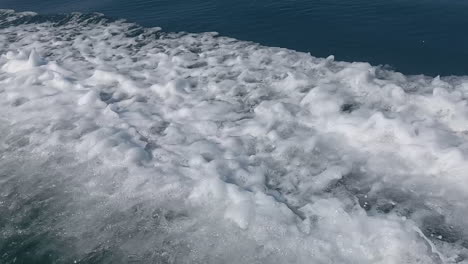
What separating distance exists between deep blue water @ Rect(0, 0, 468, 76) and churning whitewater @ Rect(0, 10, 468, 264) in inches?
27.5

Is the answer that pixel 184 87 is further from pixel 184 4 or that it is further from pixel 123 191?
pixel 184 4

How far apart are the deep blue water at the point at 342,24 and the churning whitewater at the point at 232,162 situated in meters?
0.70

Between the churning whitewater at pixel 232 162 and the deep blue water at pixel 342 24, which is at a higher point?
the deep blue water at pixel 342 24

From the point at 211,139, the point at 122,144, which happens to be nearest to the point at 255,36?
the point at 211,139

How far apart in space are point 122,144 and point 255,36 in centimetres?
474

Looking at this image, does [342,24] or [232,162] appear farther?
[342,24]

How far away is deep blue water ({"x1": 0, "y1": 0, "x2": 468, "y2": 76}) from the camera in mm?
8344

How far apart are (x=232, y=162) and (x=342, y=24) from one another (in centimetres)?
548

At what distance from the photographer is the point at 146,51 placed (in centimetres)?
961

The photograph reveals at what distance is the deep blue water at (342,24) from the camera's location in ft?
27.4

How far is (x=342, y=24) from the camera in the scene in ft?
31.9

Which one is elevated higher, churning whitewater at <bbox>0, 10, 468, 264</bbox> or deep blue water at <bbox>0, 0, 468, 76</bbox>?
deep blue water at <bbox>0, 0, 468, 76</bbox>

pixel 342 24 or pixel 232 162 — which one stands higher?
pixel 342 24

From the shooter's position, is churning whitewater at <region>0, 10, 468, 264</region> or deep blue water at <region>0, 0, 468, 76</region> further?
deep blue water at <region>0, 0, 468, 76</region>
